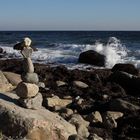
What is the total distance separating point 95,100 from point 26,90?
5179 millimetres

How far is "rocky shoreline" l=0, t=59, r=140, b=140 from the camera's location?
11828mm

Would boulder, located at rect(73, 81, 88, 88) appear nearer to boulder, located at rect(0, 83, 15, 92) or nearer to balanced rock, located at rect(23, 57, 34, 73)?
boulder, located at rect(0, 83, 15, 92)

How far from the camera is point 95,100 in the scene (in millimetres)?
15375

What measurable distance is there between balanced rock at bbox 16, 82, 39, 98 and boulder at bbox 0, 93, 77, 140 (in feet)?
1.13

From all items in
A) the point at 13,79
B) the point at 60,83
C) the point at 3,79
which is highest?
the point at 3,79

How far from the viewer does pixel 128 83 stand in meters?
18.0

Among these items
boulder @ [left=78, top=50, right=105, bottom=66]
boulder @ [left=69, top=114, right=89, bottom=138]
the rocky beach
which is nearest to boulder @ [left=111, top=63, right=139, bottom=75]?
the rocky beach

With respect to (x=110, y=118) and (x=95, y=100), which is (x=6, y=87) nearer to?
(x=95, y=100)

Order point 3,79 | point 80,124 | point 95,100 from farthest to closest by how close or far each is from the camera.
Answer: point 95,100
point 3,79
point 80,124

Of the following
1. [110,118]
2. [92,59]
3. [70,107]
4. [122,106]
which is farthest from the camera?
[92,59]

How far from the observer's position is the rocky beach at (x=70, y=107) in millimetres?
9922

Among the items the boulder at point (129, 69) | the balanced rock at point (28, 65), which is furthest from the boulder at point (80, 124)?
the boulder at point (129, 69)

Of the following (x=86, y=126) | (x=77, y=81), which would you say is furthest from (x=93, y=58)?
(x=86, y=126)

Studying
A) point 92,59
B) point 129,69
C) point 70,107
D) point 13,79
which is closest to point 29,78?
point 70,107
